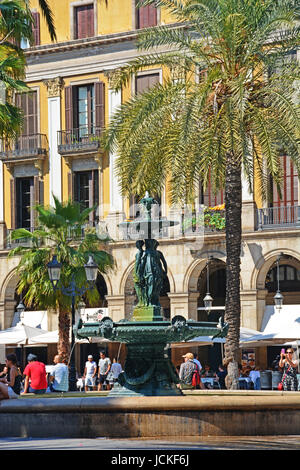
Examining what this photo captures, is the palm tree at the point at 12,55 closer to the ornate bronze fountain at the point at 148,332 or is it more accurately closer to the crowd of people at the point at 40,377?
the crowd of people at the point at 40,377

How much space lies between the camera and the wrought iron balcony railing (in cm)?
4278

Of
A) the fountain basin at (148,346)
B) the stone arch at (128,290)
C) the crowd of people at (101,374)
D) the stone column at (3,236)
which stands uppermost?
the stone column at (3,236)

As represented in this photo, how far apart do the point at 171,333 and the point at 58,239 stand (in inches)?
716

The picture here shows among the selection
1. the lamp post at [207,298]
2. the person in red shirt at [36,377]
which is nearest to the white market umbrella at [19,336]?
the lamp post at [207,298]

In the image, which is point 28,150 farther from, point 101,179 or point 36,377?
point 36,377

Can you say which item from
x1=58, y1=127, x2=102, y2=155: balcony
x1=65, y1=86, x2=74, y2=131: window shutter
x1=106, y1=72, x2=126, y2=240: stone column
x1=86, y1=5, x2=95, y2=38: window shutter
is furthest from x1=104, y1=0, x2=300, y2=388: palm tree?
x1=86, y1=5, x2=95, y2=38: window shutter

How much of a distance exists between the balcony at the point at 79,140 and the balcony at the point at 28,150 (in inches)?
28.9

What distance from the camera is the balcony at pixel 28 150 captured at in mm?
42750

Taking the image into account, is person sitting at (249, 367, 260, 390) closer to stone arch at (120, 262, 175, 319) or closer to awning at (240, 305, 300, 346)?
awning at (240, 305, 300, 346)

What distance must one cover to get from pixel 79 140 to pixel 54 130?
1.29m

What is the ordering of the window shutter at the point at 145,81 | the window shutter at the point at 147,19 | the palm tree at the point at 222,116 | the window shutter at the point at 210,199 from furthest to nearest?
the window shutter at the point at 147,19 → the window shutter at the point at 145,81 → the window shutter at the point at 210,199 → the palm tree at the point at 222,116

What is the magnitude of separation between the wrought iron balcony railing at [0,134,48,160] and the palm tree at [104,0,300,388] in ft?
54.5

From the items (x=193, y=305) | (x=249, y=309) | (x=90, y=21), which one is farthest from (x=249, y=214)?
(x=90, y=21)
